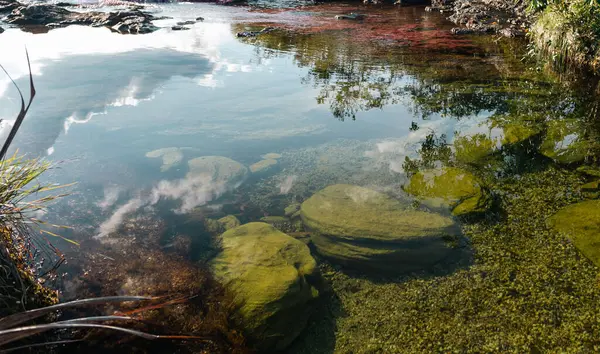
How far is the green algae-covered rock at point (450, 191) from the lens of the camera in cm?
517

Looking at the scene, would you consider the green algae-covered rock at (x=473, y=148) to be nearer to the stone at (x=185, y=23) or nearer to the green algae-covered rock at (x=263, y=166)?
the green algae-covered rock at (x=263, y=166)

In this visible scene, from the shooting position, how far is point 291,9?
25875 millimetres

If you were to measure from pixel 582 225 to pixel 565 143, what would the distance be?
104 inches

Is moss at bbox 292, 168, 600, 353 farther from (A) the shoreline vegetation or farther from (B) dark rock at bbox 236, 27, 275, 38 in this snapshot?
(B) dark rock at bbox 236, 27, 275, 38

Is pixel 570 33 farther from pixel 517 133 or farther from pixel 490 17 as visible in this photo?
pixel 490 17

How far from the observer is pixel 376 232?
15.5 ft

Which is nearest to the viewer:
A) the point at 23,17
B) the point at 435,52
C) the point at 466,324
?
the point at 466,324

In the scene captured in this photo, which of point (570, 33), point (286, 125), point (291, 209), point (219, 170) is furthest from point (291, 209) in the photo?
point (570, 33)

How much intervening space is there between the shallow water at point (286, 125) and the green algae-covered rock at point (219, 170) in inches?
5.0

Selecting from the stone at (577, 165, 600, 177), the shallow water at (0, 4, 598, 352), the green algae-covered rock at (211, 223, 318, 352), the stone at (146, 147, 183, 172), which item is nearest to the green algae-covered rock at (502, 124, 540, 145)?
the shallow water at (0, 4, 598, 352)

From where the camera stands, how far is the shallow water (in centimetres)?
544

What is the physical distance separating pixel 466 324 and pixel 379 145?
13.4ft

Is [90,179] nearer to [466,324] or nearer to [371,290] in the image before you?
[371,290]

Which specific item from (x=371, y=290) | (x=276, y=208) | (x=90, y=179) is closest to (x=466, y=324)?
(x=371, y=290)
